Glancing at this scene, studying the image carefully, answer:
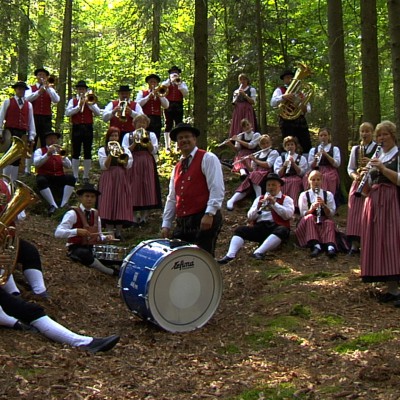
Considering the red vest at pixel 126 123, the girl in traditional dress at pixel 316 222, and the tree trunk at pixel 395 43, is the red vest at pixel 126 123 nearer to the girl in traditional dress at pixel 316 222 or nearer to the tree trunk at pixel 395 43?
the girl in traditional dress at pixel 316 222

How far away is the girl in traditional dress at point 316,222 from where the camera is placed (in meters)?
8.92

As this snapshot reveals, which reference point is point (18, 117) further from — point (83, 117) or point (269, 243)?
point (269, 243)

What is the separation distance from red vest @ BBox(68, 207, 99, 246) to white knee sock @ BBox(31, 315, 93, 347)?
2653mm

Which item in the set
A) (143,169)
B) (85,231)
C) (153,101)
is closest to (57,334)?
(85,231)

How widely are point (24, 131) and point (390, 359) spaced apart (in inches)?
355

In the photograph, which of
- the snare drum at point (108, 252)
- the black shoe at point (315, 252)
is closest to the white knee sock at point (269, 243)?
the black shoe at point (315, 252)

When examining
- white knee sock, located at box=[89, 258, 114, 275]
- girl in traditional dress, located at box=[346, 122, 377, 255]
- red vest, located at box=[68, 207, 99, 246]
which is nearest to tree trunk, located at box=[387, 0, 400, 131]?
girl in traditional dress, located at box=[346, 122, 377, 255]

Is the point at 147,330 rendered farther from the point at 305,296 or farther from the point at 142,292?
the point at 305,296

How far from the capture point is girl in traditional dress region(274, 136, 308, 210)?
10.6m

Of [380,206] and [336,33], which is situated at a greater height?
[336,33]

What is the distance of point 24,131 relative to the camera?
11.7 m

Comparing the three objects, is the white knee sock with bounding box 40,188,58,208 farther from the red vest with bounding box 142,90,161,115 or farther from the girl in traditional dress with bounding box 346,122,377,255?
the girl in traditional dress with bounding box 346,122,377,255

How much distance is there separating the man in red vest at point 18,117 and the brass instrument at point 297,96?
4.96m

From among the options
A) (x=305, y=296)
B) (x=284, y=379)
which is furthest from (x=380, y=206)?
(x=284, y=379)
